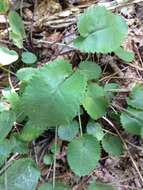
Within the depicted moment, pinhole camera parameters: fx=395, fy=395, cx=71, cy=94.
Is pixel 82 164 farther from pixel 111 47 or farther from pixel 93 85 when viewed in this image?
pixel 111 47

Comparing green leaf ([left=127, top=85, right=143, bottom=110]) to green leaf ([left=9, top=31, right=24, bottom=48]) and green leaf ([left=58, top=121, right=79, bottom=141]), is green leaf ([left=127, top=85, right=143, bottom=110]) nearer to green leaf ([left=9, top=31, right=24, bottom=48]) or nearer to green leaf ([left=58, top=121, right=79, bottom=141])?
green leaf ([left=58, top=121, right=79, bottom=141])

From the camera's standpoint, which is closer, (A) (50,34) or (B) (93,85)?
(B) (93,85)

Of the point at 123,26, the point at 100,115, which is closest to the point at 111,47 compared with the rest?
the point at 123,26

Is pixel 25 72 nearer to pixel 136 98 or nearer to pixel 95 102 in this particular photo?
pixel 95 102

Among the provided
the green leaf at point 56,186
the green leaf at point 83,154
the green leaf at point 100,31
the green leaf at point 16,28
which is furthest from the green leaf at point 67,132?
the green leaf at point 16,28

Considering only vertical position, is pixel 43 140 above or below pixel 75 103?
below

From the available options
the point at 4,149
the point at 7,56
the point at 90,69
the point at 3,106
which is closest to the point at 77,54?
the point at 90,69

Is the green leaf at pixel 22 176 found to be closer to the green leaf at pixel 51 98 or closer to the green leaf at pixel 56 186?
the green leaf at pixel 56 186
